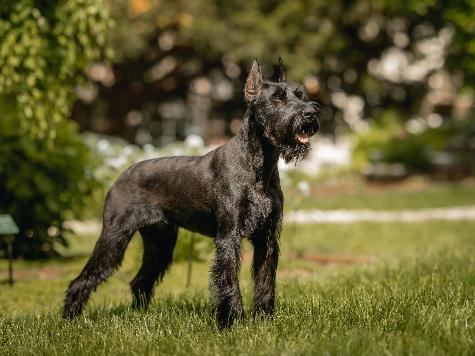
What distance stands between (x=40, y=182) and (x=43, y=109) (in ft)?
6.70

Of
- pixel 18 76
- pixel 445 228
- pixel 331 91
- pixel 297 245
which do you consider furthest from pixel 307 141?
pixel 331 91

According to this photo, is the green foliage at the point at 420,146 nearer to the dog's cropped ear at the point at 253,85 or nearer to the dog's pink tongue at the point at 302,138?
the dog's cropped ear at the point at 253,85

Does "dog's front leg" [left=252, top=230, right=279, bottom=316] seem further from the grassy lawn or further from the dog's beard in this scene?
the dog's beard

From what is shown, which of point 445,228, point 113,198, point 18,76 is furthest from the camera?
point 445,228

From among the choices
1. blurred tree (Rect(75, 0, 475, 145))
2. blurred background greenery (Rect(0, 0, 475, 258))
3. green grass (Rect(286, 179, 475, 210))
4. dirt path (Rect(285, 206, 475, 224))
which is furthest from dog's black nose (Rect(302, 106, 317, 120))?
blurred tree (Rect(75, 0, 475, 145))

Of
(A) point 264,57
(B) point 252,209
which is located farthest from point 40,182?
(A) point 264,57

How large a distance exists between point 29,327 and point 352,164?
20.2 meters

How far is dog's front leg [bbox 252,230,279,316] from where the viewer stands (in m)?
5.20

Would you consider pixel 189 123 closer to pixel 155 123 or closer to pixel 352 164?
pixel 155 123

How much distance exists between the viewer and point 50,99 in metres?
8.07

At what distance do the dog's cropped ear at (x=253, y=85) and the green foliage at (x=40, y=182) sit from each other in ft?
16.6

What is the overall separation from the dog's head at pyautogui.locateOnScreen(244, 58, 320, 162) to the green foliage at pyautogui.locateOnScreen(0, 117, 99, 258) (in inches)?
201

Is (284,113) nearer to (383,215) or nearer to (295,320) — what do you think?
(295,320)

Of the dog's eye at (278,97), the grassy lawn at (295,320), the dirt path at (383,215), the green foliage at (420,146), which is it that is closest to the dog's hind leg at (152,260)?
the grassy lawn at (295,320)
